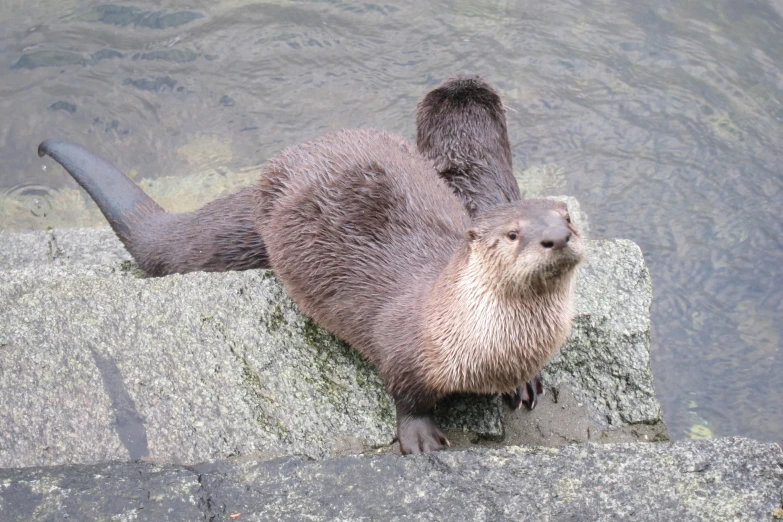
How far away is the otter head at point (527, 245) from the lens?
6.94 ft

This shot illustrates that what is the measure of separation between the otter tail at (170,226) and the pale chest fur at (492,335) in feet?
3.03

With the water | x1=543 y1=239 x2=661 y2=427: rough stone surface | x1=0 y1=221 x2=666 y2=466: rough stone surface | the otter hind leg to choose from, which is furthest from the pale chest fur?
the water

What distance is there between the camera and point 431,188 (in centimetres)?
281

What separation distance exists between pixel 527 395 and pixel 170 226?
5.04 ft

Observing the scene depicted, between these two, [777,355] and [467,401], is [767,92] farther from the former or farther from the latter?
[467,401]

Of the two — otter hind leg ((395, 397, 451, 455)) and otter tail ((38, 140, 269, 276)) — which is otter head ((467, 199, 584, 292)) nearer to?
otter hind leg ((395, 397, 451, 455))

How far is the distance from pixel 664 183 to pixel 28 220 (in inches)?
146

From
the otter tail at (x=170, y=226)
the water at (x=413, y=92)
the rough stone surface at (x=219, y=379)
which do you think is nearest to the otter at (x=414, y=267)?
the rough stone surface at (x=219, y=379)

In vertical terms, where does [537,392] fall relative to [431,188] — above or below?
below

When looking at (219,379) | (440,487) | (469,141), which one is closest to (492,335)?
(440,487)

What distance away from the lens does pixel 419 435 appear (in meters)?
2.46

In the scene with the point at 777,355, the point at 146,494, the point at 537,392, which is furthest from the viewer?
the point at 777,355

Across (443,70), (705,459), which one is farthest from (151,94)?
(705,459)

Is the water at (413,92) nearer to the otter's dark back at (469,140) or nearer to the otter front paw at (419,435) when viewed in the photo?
the otter's dark back at (469,140)
